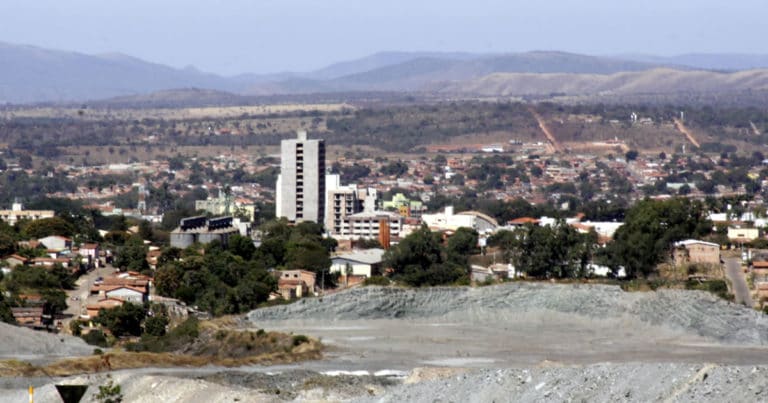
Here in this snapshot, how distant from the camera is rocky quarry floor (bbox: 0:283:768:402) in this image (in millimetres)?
22531

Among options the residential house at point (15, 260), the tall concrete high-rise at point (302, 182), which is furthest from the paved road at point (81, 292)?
the tall concrete high-rise at point (302, 182)

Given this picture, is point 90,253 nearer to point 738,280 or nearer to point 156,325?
point 156,325

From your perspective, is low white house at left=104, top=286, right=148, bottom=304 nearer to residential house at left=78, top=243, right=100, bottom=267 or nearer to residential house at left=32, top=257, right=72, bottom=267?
residential house at left=32, top=257, right=72, bottom=267

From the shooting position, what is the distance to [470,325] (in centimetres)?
3972

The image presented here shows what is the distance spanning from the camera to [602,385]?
73.1 feet

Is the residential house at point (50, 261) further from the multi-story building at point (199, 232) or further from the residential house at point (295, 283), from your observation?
the multi-story building at point (199, 232)

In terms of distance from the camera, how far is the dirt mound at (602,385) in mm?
20875

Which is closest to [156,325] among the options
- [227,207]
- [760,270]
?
[760,270]

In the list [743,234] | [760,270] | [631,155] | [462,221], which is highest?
[760,270]

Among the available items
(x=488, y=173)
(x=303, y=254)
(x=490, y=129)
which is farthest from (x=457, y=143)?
(x=303, y=254)

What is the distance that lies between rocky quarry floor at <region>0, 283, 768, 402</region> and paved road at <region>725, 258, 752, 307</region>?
16.4 ft

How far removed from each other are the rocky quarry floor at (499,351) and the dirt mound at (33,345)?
0.20 metres

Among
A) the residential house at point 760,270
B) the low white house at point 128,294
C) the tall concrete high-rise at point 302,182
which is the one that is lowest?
the tall concrete high-rise at point 302,182

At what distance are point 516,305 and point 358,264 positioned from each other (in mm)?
19631
